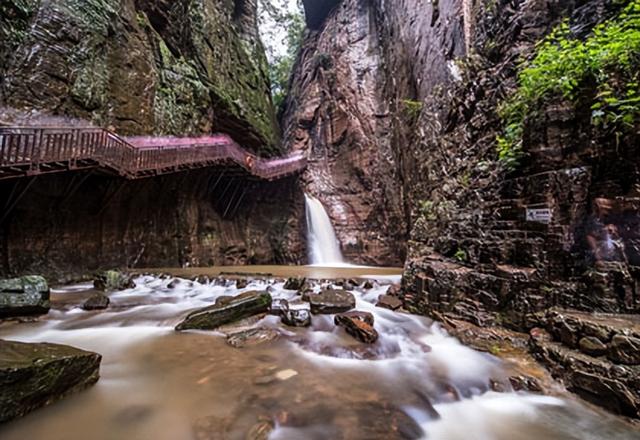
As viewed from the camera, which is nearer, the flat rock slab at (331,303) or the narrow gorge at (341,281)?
the narrow gorge at (341,281)

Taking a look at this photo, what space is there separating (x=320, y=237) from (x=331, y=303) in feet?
42.1

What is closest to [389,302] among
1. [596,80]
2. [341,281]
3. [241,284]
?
[341,281]

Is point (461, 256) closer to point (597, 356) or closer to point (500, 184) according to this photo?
point (500, 184)

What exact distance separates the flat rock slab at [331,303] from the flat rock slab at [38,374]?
3.12 metres

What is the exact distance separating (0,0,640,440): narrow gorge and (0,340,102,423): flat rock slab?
16mm

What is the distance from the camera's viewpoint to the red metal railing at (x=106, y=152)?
20.0 ft

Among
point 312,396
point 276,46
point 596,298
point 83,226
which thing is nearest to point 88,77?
point 83,226

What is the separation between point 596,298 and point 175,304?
666 cm

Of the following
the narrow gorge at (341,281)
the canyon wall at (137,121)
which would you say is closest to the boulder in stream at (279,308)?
the narrow gorge at (341,281)

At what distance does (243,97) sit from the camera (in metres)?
16.8

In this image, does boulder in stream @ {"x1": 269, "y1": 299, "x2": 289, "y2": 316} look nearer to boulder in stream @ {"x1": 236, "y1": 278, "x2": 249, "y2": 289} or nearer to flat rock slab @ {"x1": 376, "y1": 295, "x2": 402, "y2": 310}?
flat rock slab @ {"x1": 376, "y1": 295, "x2": 402, "y2": 310}

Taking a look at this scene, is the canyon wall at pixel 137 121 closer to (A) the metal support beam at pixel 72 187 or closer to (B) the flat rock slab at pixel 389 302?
(A) the metal support beam at pixel 72 187

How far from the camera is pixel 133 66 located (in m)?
10.4

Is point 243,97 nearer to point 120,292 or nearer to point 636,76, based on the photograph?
point 120,292
